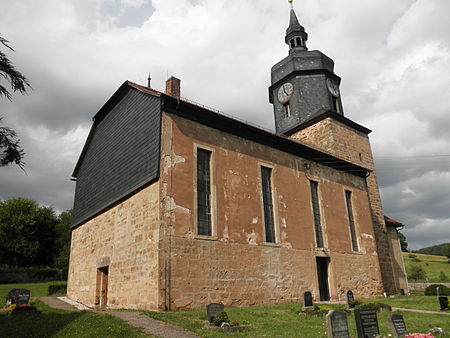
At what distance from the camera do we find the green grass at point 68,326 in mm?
7688

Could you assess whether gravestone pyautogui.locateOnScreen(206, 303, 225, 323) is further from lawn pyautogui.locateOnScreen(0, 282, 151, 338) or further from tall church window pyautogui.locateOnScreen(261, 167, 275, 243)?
tall church window pyautogui.locateOnScreen(261, 167, 275, 243)

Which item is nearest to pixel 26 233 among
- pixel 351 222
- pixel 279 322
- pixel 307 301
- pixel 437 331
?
pixel 351 222

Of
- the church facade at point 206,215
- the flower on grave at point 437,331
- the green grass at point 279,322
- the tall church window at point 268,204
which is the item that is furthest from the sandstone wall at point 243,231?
the flower on grave at point 437,331

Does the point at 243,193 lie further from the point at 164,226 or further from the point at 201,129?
the point at 164,226

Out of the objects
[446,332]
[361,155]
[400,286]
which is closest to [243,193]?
[446,332]

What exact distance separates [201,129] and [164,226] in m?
4.68

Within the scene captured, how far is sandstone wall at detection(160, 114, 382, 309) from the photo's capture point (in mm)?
12273

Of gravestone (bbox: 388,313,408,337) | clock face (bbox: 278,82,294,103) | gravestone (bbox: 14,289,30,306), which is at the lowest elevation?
gravestone (bbox: 388,313,408,337)

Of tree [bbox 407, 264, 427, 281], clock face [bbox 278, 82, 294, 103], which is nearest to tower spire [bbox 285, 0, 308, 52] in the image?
clock face [bbox 278, 82, 294, 103]

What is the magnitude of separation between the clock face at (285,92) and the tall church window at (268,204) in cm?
1171

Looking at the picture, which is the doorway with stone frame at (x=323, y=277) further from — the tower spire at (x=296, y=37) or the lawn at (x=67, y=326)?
A: the tower spire at (x=296, y=37)

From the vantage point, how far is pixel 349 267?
1933cm

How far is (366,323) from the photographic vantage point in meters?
7.14

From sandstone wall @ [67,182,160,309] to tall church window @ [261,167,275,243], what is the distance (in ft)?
18.5
